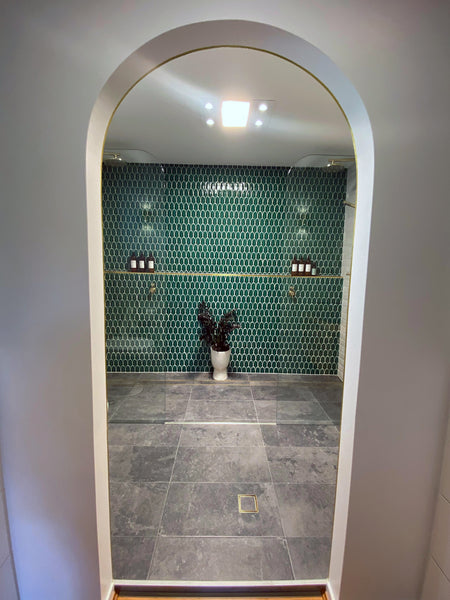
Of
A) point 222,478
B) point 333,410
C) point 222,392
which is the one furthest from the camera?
point 222,392

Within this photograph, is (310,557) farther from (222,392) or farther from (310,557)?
(222,392)


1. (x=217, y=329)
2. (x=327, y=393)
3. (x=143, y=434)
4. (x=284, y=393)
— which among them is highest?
(x=217, y=329)

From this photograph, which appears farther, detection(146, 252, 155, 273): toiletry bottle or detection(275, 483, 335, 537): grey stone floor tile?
detection(146, 252, 155, 273): toiletry bottle

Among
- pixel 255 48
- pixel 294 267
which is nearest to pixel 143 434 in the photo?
pixel 294 267

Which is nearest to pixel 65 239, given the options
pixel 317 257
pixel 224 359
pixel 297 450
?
pixel 297 450

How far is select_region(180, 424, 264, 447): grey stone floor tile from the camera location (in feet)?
7.30

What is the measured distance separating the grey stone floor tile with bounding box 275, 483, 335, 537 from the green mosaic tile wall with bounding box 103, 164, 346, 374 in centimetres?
124

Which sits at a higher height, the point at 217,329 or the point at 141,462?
the point at 217,329

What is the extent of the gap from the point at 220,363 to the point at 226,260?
1.23 metres

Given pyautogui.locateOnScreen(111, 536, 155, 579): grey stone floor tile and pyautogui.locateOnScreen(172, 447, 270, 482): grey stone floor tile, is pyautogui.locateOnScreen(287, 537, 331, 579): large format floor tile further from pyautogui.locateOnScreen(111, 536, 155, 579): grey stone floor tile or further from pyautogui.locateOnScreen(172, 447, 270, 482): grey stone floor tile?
pyautogui.locateOnScreen(111, 536, 155, 579): grey stone floor tile

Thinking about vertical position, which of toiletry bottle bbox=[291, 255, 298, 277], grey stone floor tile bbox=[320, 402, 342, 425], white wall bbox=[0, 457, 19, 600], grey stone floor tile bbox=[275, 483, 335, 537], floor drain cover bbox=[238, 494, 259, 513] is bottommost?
floor drain cover bbox=[238, 494, 259, 513]

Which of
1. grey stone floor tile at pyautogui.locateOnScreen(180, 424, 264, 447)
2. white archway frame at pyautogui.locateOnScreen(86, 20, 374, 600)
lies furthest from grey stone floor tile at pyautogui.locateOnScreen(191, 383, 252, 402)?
white archway frame at pyautogui.locateOnScreen(86, 20, 374, 600)

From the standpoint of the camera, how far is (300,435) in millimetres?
2363

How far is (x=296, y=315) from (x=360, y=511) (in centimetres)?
205
